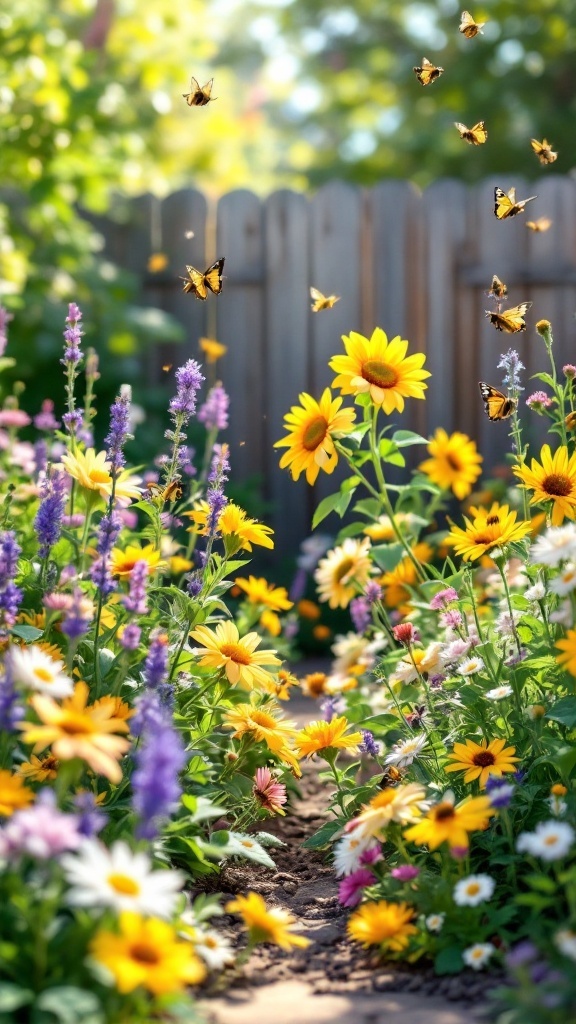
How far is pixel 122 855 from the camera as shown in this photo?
1543mm

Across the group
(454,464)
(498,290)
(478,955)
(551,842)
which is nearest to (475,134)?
(498,290)

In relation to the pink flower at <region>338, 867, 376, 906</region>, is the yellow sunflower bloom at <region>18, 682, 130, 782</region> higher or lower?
higher

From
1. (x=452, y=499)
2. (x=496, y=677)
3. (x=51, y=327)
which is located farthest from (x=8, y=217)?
(x=496, y=677)

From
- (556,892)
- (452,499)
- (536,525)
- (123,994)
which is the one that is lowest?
(123,994)

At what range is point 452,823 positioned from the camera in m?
1.92

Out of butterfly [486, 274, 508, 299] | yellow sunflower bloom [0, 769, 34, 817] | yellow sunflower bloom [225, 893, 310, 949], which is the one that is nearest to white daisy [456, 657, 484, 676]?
yellow sunflower bloom [225, 893, 310, 949]

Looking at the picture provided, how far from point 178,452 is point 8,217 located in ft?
12.2

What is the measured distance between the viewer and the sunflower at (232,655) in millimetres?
2383

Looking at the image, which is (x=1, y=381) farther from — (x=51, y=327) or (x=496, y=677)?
(x=496, y=677)

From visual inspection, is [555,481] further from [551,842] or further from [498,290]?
[551,842]

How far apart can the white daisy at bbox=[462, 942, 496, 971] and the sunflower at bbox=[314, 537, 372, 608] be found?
1132 millimetres

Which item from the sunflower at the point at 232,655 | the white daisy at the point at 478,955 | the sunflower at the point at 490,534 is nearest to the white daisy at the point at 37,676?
the sunflower at the point at 232,655

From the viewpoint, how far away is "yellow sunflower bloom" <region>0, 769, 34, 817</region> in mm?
1794

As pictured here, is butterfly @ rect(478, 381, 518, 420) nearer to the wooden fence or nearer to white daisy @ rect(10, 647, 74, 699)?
white daisy @ rect(10, 647, 74, 699)
